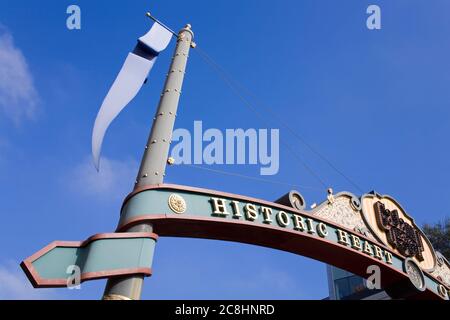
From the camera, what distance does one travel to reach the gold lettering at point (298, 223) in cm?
740

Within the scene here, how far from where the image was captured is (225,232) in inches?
267

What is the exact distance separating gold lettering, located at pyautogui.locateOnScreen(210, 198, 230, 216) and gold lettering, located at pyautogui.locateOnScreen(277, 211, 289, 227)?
106 centimetres

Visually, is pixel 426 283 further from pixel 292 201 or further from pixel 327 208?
pixel 292 201

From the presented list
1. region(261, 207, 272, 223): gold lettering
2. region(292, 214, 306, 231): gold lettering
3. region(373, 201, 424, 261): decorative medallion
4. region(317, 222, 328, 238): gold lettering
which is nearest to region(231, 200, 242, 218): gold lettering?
region(261, 207, 272, 223): gold lettering

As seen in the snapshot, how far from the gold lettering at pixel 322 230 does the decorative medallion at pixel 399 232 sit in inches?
91.6

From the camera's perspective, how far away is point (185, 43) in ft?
28.3

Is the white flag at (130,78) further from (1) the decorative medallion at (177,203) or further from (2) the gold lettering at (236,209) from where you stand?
(2) the gold lettering at (236,209)

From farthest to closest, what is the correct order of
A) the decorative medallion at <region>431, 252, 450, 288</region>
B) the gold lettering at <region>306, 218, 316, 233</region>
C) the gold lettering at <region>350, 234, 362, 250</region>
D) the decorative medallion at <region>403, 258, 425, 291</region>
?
the decorative medallion at <region>431, 252, 450, 288</region> < the decorative medallion at <region>403, 258, 425, 291</region> < the gold lettering at <region>350, 234, 362, 250</region> < the gold lettering at <region>306, 218, 316, 233</region>

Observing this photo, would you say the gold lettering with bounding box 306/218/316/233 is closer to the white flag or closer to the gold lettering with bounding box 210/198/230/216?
the gold lettering with bounding box 210/198/230/216

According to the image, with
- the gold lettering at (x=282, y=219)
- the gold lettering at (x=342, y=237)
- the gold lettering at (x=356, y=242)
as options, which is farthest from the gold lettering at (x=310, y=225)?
the gold lettering at (x=356, y=242)

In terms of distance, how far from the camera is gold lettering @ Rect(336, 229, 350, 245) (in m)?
8.02

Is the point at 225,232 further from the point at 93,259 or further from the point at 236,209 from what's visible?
the point at 93,259

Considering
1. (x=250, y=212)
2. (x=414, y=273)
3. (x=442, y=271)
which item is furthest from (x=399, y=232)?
(x=250, y=212)

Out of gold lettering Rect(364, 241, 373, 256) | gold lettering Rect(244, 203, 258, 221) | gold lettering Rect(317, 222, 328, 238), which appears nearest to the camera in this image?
gold lettering Rect(244, 203, 258, 221)
